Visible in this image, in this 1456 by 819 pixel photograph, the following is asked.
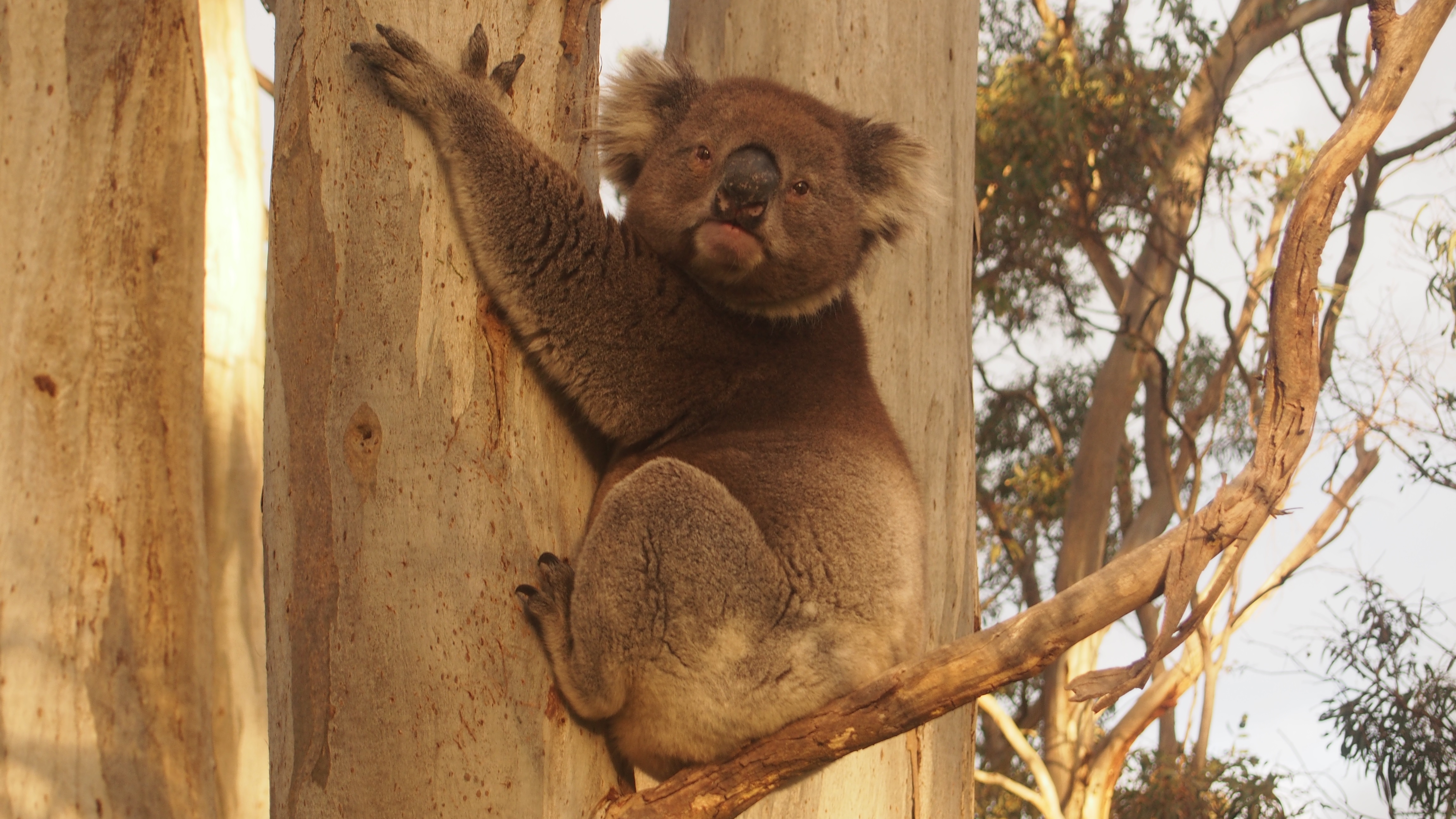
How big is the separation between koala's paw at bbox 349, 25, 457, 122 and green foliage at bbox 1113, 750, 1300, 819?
7.86m

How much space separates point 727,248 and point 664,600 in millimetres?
880

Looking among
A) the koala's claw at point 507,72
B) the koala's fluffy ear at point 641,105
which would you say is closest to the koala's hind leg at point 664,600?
the koala's claw at point 507,72

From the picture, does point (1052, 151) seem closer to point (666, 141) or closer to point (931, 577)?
point (931, 577)

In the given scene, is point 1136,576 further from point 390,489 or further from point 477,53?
point 477,53

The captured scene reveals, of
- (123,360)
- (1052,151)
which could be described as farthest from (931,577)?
(1052,151)

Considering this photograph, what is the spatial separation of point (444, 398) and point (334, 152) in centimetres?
52

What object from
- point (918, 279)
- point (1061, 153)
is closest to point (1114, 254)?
point (1061, 153)

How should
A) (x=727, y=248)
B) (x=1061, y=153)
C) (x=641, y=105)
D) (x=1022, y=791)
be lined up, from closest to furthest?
(x=727, y=248) → (x=641, y=105) → (x=1022, y=791) → (x=1061, y=153)

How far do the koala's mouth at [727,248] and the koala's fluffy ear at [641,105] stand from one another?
0.38 m

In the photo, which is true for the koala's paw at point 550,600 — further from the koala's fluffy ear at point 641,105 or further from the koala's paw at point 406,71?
the koala's fluffy ear at point 641,105

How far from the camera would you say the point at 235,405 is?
623 centimetres

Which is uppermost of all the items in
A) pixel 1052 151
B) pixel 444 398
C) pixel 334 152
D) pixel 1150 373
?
pixel 1052 151

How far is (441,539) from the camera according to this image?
2.09 meters

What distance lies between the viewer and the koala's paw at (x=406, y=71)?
88.1 inches
